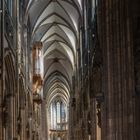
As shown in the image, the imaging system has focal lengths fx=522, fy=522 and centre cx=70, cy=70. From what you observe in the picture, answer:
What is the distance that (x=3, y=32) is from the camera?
94.3 ft

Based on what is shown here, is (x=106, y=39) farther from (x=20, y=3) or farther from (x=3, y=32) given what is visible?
(x=20, y=3)

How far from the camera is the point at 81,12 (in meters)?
43.7

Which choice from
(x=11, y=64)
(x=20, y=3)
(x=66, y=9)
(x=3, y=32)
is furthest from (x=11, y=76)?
(x=66, y=9)

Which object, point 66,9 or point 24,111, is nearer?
point 24,111

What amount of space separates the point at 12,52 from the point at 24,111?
8969 millimetres

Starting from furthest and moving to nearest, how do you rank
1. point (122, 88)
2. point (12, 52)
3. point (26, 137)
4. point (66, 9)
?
point (66, 9) < point (26, 137) < point (12, 52) < point (122, 88)

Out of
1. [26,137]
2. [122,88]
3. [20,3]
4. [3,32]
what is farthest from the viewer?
[26,137]

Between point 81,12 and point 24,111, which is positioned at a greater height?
point 81,12

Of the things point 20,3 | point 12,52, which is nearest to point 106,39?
point 12,52

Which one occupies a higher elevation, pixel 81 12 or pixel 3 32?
pixel 81 12

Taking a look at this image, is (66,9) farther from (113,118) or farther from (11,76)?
(113,118)

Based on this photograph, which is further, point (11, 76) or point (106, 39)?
point (11, 76)

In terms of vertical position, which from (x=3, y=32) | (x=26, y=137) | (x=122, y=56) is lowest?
(x=26, y=137)

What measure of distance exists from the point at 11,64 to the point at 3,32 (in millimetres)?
4627
